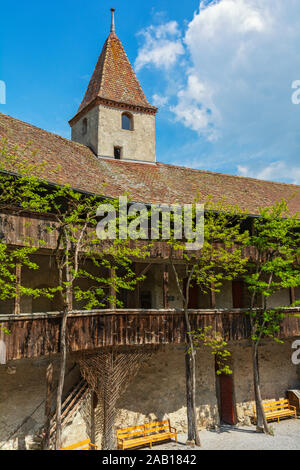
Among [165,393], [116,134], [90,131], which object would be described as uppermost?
[90,131]

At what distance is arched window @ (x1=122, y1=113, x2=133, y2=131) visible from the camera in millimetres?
22609

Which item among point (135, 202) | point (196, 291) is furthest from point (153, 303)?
point (135, 202)

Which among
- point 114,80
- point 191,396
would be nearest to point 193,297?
point 191,396

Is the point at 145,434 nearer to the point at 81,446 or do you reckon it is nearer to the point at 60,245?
the point at 81,446

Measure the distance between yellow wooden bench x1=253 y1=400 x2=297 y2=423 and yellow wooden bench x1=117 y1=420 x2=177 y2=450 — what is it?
455 centimetres

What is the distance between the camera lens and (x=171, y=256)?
552 inches

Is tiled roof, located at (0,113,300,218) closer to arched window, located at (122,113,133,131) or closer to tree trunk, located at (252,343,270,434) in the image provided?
arched window, located at (122,113,133,131)

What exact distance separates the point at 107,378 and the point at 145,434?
3.32m

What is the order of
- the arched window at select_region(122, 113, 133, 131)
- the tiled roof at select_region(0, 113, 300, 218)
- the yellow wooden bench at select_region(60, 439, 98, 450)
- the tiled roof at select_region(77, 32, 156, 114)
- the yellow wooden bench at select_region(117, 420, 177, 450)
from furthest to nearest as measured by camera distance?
the arched window at select_region(122, 113, 133, 131)
the tiled roof at select_region(77, 32, 156, 114)
the tiled roof at select_region(0, 113, 300, 218)
the yellow wooden bench at select_region(117, 420, 177, 450)
the yellow wooden bench at select_region(60, 439, 98, 450)

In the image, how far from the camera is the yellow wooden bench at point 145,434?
44.4ft

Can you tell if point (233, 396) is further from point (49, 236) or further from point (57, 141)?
point (57, 141)

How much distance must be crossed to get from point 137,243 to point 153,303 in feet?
13.0

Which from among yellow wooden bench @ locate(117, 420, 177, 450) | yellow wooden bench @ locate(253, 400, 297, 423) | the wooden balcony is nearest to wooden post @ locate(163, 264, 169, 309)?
the wooden balcony

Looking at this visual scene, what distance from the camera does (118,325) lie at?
1312cm
